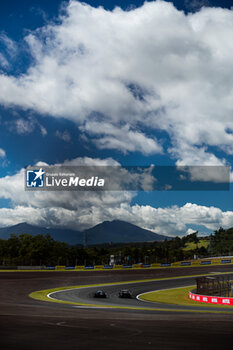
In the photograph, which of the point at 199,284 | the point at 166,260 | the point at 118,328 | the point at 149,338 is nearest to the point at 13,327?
the point at 118,328

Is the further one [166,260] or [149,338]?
[166,260]

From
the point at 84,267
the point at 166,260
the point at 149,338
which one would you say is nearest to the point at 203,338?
the point at 149,338

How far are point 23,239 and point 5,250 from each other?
389 inches

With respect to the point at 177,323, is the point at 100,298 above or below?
below

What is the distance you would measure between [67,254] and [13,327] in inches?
5884

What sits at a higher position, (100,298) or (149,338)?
(149,338)

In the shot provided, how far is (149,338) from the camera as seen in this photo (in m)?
13.5

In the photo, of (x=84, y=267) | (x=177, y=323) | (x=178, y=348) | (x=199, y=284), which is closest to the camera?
(x=178, y=348)

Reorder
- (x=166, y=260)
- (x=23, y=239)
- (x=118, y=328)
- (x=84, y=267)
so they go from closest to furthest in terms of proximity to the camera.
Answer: (x=118, y=328), (x=84, y=267), (x=166, y=260), (x=23, y=239)

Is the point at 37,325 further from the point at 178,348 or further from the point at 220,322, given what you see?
the point at 220,322

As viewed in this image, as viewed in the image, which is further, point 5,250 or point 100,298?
point 5,250

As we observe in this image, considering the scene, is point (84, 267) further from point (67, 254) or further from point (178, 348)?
point (178, 348)

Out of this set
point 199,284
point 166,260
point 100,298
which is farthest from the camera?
point 166,260

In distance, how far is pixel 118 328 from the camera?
52.5ft
